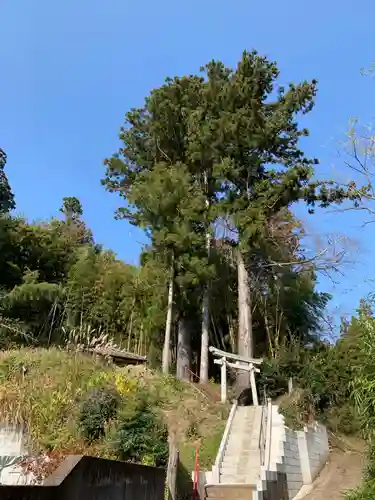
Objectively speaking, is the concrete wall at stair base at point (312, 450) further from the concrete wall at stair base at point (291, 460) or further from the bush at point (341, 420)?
the bush at point (341, 420)

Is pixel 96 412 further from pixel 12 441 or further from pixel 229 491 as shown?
pixel 229 491

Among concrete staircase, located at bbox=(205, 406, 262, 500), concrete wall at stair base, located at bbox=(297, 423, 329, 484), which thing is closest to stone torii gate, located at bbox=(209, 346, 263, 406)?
concrete staircase, located at bbox=(205, 406, 262, 500)

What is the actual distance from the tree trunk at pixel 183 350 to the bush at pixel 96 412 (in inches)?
230

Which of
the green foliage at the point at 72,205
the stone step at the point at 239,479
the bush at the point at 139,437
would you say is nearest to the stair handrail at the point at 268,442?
the stone step at the point at 239,479

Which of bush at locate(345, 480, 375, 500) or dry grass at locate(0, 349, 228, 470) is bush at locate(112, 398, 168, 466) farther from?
bush at locate(345, 480, 375, 500)

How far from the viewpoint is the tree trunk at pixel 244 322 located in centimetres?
1469

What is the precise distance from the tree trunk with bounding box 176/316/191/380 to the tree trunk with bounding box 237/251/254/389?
197cm

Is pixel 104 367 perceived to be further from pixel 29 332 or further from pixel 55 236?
pixel 55 236

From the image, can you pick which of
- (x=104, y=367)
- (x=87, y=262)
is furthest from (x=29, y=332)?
(x=104, y=367)

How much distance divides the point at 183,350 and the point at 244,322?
97.6 inches

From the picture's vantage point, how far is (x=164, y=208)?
51.7 ft

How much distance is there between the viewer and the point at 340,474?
11.3m

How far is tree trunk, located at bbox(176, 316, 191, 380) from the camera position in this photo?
1616 cm

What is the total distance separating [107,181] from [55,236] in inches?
136
